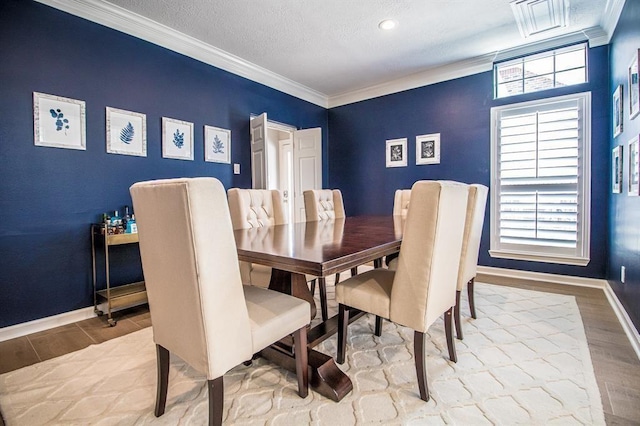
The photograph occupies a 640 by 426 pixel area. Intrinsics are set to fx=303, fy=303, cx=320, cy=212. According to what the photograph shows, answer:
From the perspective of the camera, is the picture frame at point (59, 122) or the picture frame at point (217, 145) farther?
the picture frame at point (217, 145)

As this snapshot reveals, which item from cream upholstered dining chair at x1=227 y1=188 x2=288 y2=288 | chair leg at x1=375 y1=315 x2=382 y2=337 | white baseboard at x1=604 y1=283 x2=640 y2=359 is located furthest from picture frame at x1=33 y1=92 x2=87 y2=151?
white baseboard at x1=604 y1=283 x2=640 y2=359

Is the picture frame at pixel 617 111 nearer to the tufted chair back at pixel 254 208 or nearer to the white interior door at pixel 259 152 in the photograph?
the tufted chair back at pixel 254 208

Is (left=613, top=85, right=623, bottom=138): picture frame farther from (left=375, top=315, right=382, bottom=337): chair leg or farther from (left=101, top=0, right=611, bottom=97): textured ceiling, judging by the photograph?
(left=375, top=315, right=382, bottom=337): chair leg

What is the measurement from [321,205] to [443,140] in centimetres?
212

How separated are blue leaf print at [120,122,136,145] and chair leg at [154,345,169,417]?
2.20 m

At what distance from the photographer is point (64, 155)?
2.43 m

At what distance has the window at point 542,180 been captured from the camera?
3227 mm

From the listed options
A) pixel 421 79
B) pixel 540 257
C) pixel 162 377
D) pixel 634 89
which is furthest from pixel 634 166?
pixel 162 377

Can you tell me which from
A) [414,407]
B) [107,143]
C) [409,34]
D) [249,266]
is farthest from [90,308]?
[409,34]

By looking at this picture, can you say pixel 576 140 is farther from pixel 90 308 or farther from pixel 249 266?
pixel 90 308

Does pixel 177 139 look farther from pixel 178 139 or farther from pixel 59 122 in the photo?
pixel 59 122

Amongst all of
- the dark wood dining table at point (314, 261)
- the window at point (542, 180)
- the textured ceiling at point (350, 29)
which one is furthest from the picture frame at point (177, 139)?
the window at point (542, 180)

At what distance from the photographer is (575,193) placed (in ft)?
10.7

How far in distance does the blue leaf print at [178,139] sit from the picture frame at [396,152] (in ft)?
9.54
